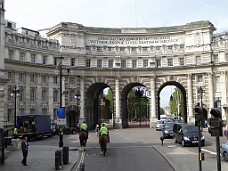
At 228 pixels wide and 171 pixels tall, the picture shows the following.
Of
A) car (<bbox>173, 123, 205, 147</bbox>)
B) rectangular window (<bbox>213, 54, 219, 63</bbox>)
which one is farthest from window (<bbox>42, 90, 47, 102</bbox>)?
rectangular window (<bbox>213, 54, 219, 63</bbox>)

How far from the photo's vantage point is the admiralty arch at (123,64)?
51656mm

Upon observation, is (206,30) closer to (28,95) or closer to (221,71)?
(221,71)

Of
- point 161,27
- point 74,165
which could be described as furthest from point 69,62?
point 74,165

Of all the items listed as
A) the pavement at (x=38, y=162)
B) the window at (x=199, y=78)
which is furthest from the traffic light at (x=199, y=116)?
the window at (x=199, y=78)

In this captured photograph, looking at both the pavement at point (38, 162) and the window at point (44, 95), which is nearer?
the pavement at point (38, 162)

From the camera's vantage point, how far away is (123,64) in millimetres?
56750

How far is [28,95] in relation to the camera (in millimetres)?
48094

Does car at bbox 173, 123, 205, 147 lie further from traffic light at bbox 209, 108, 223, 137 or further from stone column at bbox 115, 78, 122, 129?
stone column at bbox 115, 78, 122, 129

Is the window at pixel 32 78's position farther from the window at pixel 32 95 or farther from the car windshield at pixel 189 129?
the car windshield at pixel 189 129

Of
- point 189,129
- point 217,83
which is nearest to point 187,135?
point 189,129

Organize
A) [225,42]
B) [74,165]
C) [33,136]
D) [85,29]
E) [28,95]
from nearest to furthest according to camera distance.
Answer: [74,165]
[33,136]
[28,95]
[225,42]
[85,29]

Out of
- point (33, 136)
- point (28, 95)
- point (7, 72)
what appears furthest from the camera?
point (28, 95)

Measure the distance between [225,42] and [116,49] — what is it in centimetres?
1929

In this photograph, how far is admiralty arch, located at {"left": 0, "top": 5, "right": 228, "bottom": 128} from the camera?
51656mm
